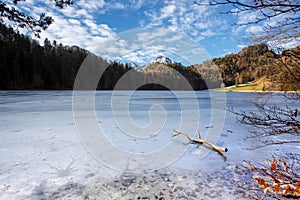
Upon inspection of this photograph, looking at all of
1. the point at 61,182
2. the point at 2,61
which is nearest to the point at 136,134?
the point at 61,182

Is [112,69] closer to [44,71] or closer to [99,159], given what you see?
[44,71]

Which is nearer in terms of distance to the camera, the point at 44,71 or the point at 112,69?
the point at 44,71

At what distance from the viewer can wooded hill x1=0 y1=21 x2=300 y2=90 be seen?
1.85 meters

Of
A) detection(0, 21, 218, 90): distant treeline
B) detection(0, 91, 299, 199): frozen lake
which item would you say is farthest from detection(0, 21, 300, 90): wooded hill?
detection(0, 91, 299, 199): frozen lake

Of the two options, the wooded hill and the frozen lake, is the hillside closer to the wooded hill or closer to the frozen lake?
the wooded hill

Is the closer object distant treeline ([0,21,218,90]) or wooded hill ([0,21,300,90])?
wooded hill ([0,21,300,90])

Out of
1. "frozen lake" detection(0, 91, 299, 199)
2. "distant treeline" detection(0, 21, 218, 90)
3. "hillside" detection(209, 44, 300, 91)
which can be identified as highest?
"distant treeline" detection(0, 21, 218, 90)

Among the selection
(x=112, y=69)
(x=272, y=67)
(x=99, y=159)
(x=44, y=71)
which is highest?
(x=112, y=69)

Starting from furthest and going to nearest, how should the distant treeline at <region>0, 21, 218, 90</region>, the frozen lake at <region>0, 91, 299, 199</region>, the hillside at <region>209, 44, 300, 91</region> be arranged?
the distant treeline at <region>0, 21, 218, 90</region>
the hillside at <region>209, 44, 300, 91</region>
the frozen lake at <region>0, 91, 299, 199</region>

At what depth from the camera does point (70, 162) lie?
213cm

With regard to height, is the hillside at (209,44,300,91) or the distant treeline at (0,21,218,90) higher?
the distant treeline at (0,21,218,90)

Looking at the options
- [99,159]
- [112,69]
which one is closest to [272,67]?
[99,159]

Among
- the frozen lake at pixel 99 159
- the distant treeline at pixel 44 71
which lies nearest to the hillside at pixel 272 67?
the frozen lake at pixel 99 159

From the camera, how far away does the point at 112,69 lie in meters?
48.5
